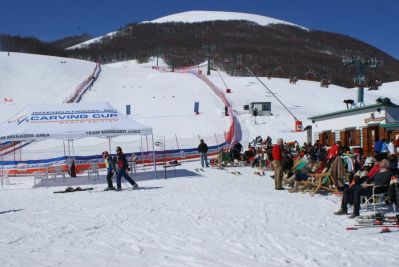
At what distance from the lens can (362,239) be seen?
620 cm

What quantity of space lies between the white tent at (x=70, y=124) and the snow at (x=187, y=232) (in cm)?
356

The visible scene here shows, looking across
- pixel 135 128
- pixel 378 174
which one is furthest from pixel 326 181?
pixel 135 128

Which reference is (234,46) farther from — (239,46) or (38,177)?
(38,177)

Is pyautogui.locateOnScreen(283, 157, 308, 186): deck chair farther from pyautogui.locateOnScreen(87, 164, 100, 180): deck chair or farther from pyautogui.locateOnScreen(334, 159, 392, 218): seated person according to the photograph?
pyautogui.locateOnScreen(87, 164, 100, 180): deck chair

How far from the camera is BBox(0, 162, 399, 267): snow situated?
18.1 feet

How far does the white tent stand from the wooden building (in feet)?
27.3

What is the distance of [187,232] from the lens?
6.96m

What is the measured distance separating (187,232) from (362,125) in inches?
522

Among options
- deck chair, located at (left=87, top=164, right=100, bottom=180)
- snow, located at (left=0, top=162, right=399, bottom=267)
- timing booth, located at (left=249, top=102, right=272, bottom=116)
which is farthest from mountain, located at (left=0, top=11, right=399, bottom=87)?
snow, located at (left=0, top=162, right=399, bottom=267)

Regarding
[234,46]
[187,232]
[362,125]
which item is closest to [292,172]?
[187,232]

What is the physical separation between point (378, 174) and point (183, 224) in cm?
328

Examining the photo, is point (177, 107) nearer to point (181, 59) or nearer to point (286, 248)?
point (286, 248)

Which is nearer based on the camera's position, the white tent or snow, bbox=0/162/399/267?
snow, bbox=0/162/399/267

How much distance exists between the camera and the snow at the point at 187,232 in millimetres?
5508
